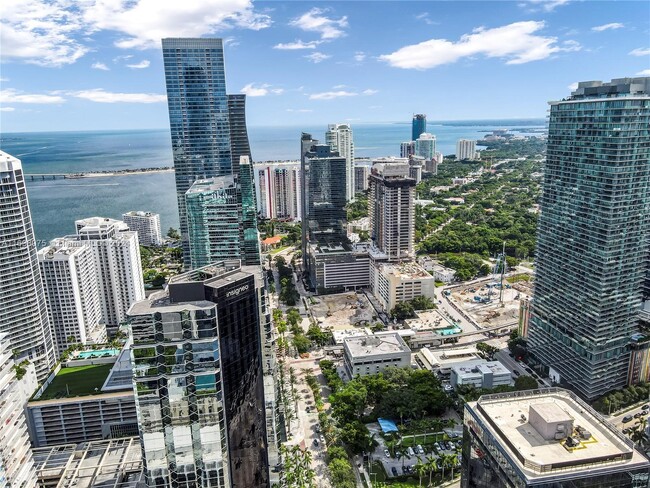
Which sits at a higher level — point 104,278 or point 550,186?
point 550,186

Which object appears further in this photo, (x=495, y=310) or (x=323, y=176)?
(x=323, y=176)

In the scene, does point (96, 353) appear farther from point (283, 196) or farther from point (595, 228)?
point (283, 196)

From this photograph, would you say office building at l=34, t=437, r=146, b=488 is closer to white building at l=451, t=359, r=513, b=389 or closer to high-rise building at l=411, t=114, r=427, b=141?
white building at l=451, t=359, r=513, b=389

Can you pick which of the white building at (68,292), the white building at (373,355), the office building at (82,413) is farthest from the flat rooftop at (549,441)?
the white building at (68,292)

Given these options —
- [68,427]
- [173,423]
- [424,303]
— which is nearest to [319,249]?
[424,303]

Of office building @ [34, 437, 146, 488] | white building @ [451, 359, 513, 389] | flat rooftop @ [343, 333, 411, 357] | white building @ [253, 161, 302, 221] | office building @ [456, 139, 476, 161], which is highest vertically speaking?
office building @ [456, 139, 476, 161]

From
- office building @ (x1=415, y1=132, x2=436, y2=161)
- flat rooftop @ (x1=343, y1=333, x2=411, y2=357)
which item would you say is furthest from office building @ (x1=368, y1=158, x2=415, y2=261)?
office building @ (x1=415, y1=132, x2=436, y2=161)

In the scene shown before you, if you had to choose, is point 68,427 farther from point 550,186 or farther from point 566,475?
point 550,186

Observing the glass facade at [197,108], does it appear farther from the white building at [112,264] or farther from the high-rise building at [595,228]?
the high-rise building at [595,228]
